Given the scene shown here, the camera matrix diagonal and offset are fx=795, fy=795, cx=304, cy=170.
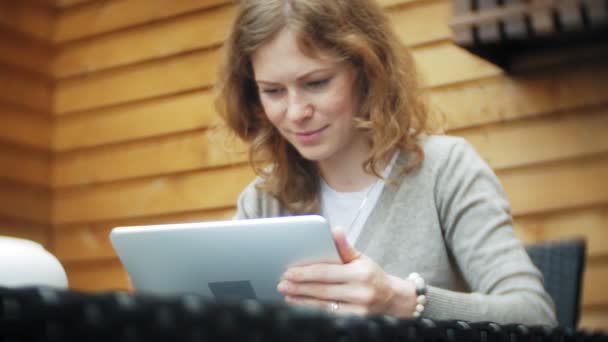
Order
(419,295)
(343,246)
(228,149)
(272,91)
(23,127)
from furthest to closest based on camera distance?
(23,127), (228,149), (272,91), (419,295), (343,246)

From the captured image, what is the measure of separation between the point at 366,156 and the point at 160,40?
175 cm

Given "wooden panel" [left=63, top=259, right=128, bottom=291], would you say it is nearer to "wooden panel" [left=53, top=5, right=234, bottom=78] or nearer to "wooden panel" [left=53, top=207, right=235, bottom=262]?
"wooden panel" [left=53, top=207, right=235, bottom=262]

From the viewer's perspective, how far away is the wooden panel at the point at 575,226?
Result: 82.4 inches

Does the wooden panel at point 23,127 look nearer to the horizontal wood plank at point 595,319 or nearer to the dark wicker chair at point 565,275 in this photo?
the horizontal wood plank at point 595,319

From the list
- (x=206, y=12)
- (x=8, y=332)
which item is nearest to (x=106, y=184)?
(x=206, y=12)

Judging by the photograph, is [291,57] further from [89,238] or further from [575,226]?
[89,238]

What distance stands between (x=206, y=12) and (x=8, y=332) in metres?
2.68

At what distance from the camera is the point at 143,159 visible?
3.18 m

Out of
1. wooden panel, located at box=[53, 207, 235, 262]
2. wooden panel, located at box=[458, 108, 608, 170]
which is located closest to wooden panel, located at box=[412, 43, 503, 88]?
wooden panel, located at box=[458, 108, 608, 170]

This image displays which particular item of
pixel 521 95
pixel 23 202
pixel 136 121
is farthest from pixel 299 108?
pixel 23 202

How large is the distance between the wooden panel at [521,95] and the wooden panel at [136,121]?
931 millimetres

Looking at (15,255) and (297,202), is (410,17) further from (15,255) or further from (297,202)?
(15,255)

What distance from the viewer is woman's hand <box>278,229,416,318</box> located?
973mm

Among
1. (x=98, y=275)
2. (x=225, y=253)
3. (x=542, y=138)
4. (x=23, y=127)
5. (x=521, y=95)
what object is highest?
(x=225, y=253)
